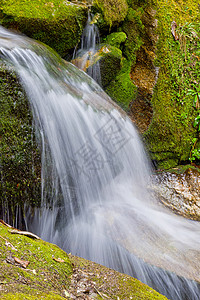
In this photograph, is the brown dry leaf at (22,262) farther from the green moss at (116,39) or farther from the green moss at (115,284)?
the green moss at (116,39)

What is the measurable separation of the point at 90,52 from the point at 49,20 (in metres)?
0.97

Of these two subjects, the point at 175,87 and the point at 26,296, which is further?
the point at 175,87

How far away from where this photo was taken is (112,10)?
16.7 ft

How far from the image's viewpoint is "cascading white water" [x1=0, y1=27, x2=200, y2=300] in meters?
2.72

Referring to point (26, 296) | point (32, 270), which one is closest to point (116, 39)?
point (32, 270)

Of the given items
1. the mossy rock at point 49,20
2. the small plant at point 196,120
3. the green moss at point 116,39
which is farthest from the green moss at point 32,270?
the green moss at point 116,39

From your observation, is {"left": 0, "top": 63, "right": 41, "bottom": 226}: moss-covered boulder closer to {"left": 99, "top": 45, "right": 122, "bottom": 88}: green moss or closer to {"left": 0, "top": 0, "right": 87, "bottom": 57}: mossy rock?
{"left": 0, "top": 0, "right": 87, "bottom": 57}: mossy rock

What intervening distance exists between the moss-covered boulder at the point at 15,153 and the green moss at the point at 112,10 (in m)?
2.91

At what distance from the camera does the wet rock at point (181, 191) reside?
4.17 meters

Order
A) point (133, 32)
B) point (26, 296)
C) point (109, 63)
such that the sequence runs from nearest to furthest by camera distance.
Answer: point (26, 296), point (109, 63), point (133, 32)

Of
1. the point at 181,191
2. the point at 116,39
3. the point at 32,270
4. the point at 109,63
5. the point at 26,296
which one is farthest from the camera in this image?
the point at 116,39

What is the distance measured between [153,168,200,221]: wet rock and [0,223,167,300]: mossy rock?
2537 millimetres

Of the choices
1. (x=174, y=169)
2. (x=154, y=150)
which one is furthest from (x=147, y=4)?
(x=174, y=169)

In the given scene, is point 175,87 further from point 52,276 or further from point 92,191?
point 52,276
